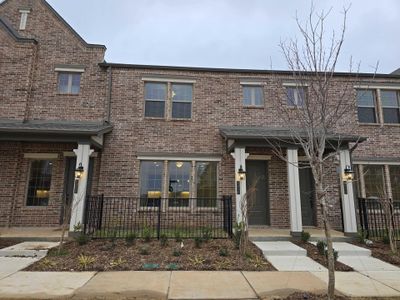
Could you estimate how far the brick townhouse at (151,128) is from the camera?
1069cm

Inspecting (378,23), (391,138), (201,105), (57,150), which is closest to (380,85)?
(391,138)

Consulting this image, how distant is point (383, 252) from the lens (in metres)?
7.72

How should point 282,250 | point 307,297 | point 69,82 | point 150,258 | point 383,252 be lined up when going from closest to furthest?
point 307,297, point 150,258, point 282,250, point 383,252, point 69,82

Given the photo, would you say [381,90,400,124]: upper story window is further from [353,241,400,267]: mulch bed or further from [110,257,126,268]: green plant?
[110,257,126,268]: green plant

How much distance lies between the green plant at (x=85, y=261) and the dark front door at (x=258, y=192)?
242 inches

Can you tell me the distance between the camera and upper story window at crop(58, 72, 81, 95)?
11.5 meters

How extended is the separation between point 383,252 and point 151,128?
28.4ft

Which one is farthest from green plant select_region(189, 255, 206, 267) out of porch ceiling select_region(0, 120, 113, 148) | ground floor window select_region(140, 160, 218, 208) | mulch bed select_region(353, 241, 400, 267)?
porch ceiling select_region(0, 120, 113, 148)

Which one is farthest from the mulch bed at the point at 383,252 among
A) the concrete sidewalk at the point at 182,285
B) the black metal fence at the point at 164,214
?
the black metal fence at the point at 164,214

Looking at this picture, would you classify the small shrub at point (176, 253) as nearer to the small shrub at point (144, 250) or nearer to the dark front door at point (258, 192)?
the small shrub at point (144, 250)

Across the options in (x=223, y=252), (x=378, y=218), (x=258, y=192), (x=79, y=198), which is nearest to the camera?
(x=223, y=252)

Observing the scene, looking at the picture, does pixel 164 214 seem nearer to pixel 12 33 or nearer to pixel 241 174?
pixel 241 174

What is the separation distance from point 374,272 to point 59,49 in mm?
12923

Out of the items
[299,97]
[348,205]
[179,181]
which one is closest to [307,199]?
[348,205]
